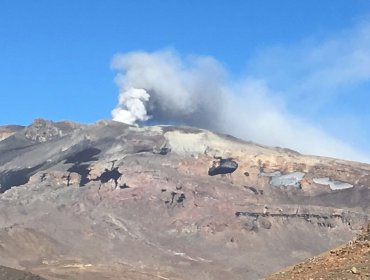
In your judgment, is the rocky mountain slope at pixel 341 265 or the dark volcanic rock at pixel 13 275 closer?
the rocky mountain slope at pixel 341 265

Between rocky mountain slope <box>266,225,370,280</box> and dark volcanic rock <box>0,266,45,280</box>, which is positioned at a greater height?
rocky mountain slope <box>266,225,370,280</box>

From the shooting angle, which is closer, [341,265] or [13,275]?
[341,265]

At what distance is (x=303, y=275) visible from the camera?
17.8m

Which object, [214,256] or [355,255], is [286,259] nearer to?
[214,256]

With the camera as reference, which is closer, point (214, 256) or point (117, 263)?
point (117, 263)

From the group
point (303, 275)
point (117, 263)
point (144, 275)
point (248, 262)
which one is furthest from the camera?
point (248, 262)

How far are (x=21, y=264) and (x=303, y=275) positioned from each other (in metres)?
163

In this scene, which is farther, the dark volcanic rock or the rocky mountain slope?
the dark volcanic rock

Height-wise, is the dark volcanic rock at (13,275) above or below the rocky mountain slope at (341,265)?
below

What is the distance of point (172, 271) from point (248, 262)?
23.7 metres

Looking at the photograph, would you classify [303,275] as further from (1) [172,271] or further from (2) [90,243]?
(2) [90,243]

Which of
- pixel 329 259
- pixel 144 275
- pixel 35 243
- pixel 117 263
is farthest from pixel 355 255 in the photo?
pixel 35 243

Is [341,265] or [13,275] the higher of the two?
[341,265]

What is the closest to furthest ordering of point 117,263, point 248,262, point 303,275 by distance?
point 303,275 < point 117,263 < point 248,262
